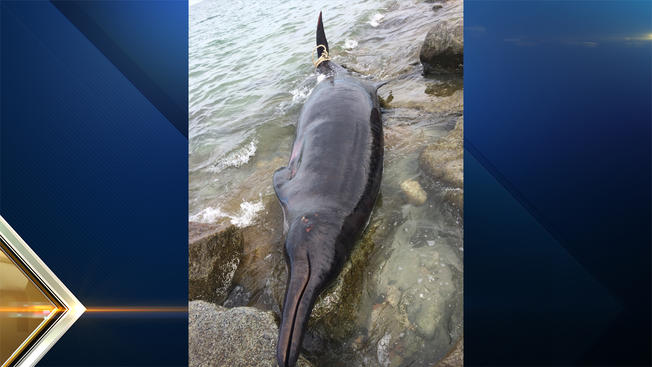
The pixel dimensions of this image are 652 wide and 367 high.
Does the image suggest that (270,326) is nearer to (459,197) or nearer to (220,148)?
(459,197)

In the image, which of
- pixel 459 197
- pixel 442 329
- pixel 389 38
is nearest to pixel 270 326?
pixel 442 329

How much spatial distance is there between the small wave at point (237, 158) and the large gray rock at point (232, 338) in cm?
249

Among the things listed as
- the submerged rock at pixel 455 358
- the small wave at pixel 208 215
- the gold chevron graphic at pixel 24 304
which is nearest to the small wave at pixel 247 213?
the small wave at pixel 208 215

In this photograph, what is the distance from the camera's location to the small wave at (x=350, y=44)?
311 inches

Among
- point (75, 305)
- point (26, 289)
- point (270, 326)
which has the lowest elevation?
point (270, 326)

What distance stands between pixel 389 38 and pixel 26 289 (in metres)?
7.58

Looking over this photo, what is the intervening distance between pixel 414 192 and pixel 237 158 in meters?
2.58

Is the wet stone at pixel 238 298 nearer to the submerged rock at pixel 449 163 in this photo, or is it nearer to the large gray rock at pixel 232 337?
the large gray rock at pixel 232 337

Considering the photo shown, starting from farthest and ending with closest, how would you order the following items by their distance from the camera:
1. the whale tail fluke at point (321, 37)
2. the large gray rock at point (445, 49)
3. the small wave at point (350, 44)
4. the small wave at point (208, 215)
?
1. the small wave at point (350, 44)
2. the whale tail fluke at point (321, 37)
3. the large gray rock at point (445, 49)
4. the small wave at point (208, 215)

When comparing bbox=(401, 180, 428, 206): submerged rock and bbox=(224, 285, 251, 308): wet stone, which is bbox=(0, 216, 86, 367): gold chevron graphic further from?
bbox=(401, 180, 428, 206): submerged rock

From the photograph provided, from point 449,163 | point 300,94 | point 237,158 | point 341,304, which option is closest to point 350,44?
point 300,94

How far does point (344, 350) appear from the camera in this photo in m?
2.57

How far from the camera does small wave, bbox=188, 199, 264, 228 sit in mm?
3786

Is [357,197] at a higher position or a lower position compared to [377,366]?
higher
